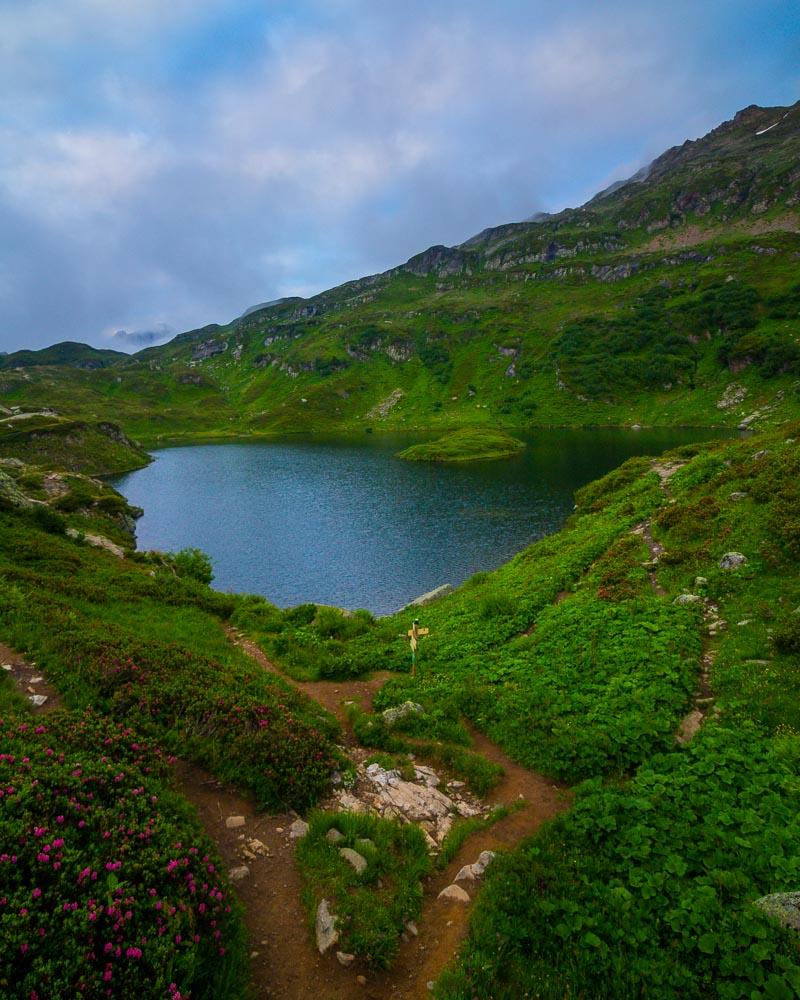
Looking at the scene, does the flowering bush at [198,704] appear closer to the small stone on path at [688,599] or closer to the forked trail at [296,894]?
the forked trail at [296,894]

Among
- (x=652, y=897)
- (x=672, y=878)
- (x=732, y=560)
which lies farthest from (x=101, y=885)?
(x=732, y=560)

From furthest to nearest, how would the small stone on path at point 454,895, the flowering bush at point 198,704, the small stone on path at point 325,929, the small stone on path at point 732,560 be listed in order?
the small stone on path at point 732,560
the flowering bush at point 198,704
the small stone on path at point 454,895
the small stone on path at point 325,929

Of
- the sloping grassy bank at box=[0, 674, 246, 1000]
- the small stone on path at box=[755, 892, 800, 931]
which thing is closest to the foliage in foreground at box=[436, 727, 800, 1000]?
the small stone on path at box=[755, 892, 800, 931]

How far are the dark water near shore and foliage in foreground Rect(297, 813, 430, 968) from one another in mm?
31646

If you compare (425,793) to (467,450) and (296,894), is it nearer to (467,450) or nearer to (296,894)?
(296,894)

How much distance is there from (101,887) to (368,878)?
477 centimetres

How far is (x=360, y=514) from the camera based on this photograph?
75.3 m

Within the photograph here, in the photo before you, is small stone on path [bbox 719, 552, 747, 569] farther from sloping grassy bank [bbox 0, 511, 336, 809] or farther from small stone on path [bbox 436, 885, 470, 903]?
small stone on path [bbox 436, 885, 470, 903]

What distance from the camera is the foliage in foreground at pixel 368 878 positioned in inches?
→ 307

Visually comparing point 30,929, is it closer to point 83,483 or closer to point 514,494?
point 514,494

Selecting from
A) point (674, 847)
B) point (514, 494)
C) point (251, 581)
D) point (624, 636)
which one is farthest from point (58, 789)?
point (514, 494)

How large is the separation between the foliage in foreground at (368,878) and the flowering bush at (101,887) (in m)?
1.73

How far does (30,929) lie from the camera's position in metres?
5.50

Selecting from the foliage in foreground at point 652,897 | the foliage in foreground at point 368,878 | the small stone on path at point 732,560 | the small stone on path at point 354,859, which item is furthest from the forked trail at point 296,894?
the small stone on path at point 732,560
